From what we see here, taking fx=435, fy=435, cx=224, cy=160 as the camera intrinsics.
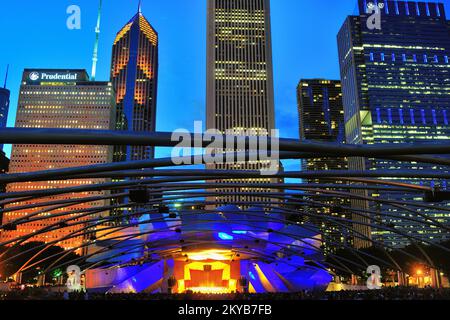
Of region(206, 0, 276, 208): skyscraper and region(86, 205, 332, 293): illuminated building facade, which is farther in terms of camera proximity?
region(206, 0, 276, 208): skyscraper

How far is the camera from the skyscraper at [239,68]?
575 feet

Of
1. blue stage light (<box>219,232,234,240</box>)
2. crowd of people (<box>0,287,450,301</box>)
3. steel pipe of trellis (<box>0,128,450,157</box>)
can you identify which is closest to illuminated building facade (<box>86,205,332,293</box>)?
blue stage light (<box>219,232,234,240</box>)

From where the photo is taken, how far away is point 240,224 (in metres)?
41.7

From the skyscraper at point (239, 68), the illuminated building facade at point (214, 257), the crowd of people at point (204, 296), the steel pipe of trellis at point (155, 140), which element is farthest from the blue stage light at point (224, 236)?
the skyscraper at point (239, 68)

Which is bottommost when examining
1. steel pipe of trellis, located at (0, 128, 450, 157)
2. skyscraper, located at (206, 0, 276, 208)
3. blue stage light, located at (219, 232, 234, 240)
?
steel pipe of trellis, located at (0, 128, 450, 157)

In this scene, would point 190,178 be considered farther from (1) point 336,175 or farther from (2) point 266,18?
(2) point 266,18

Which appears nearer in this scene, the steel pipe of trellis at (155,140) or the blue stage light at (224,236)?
the steel pipe of trellis at (155,140)

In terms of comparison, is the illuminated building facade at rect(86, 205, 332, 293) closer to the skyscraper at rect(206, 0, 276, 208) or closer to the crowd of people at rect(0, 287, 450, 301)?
the crowd of people at rect(0, 287, 450, 301)

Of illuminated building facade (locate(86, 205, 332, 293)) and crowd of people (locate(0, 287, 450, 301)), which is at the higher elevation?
illuminated building facade (locate(86, 205, 332, 293))

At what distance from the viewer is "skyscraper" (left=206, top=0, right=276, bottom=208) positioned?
6905 inches

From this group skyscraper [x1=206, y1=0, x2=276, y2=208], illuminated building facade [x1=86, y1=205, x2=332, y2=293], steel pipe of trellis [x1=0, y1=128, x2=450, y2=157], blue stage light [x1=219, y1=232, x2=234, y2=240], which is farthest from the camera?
skyscraper [x1=206, y1=0, x2=276, y2=208]

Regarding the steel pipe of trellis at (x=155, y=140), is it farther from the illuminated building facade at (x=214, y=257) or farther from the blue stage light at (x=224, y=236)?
the blue stage light at (x=224, y=236)

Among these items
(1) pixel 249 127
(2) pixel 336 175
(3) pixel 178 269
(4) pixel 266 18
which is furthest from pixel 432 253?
(4) pixel 266 18
